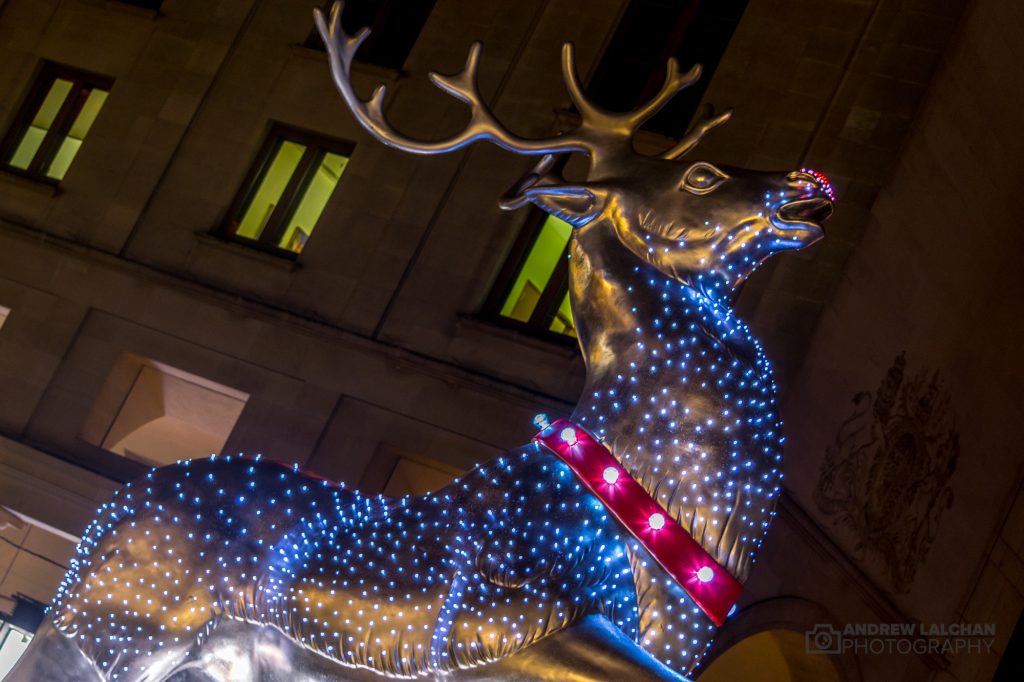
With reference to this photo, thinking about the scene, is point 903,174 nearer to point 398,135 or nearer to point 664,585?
point 398,135

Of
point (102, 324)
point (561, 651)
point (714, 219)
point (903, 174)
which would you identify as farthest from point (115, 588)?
point (102, 324)

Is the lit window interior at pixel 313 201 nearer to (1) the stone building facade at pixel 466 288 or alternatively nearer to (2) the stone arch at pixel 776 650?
(1) the stone building facade at pixel 466 288

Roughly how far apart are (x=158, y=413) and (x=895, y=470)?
297 inches

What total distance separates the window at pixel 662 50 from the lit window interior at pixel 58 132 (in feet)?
20.0

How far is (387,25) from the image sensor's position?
13164mm

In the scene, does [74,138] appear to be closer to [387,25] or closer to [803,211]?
[387,25]

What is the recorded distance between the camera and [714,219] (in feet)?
12.3

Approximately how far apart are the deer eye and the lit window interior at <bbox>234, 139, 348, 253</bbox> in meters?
9.28

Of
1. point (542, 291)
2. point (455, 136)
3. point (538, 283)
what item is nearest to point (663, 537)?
point (455, 136)

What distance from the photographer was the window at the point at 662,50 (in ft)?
38.5

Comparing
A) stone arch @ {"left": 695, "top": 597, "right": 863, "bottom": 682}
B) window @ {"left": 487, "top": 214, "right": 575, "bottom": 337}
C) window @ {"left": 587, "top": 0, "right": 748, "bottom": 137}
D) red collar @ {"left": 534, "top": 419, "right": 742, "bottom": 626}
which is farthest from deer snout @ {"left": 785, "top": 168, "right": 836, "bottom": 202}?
window @ {"left": 587, "top": 0, "right": 748, "bottom": 137}

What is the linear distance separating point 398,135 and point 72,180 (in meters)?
10.1

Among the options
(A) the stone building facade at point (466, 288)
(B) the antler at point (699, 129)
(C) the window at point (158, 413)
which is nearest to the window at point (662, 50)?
(A) the stone building facade at point (466, 288)

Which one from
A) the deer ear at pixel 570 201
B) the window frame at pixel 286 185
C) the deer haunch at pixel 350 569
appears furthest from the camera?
the window frame at pixel 286 185
